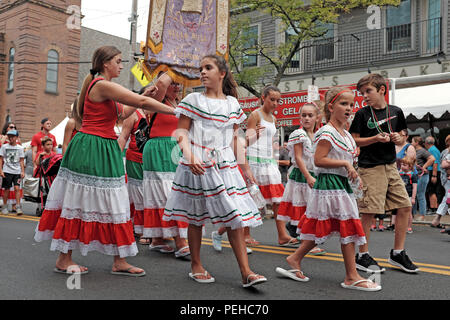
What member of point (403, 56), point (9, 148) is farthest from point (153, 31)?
point (403, 56)

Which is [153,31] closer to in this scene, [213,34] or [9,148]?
[213,34]

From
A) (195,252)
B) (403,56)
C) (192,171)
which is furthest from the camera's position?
(403,56)

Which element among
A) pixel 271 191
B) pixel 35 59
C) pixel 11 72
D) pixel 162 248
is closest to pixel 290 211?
pixel 271 191

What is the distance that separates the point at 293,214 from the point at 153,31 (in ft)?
9.51

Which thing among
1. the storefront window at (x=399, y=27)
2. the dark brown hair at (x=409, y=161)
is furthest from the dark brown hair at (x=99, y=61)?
the storefront window at (x=399, y=27)

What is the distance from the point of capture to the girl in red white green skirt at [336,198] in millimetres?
3902

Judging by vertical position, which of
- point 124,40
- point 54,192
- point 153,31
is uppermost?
point 124,40

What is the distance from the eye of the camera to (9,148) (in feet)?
36.3

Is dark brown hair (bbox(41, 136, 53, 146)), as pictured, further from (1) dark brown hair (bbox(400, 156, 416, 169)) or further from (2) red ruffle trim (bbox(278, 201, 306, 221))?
(1) dark brown hair (bbox(400, 156, 416, 169))

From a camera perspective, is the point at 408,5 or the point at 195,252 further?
the point at 408,5

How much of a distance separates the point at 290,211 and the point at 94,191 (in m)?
2.76

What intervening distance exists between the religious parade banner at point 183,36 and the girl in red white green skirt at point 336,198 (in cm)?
201

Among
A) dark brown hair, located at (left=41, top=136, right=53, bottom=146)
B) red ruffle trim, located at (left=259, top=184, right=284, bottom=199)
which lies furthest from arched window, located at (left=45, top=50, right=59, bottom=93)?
red ruffle trim, located at (left=259, top=184, right=284, bottom=199)
